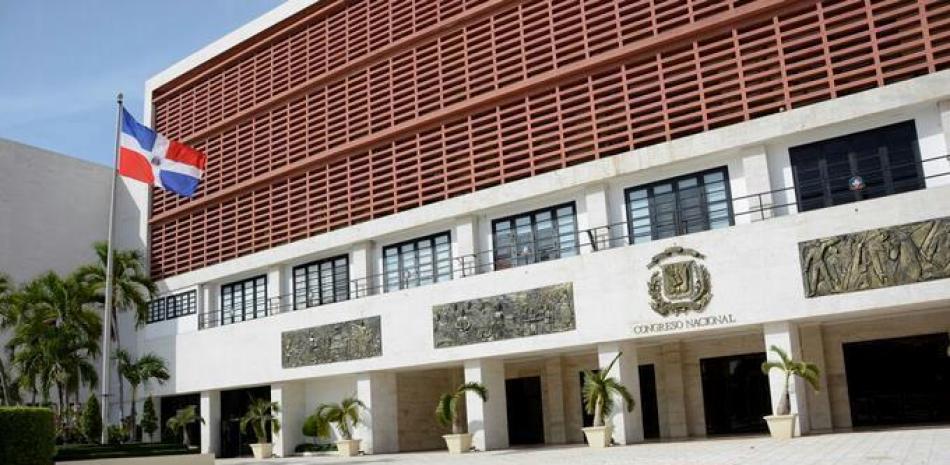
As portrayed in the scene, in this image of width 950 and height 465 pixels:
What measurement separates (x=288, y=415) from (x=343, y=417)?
399 centimetres

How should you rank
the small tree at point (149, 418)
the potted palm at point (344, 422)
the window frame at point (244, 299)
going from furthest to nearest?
the small tree at point (149, 418), the window frame at point (244, 299), the potted palm at point (344, 422)

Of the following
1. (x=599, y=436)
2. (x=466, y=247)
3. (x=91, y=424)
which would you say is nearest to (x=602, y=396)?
(x=599, y=436)

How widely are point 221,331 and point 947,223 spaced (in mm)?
24803

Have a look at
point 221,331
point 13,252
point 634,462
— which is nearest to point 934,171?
point 634,462

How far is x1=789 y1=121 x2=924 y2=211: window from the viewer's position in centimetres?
2098

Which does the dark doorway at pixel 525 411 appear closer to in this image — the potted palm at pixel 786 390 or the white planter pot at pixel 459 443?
the white planter pot at pixel 459 443

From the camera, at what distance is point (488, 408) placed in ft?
85.6

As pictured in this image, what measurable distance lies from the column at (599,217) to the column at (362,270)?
8.51 meters

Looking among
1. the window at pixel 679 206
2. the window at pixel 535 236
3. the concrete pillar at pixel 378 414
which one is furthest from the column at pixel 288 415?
the window at pixel 679 206

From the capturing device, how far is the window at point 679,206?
925 inches

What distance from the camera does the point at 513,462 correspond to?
20.0 meters

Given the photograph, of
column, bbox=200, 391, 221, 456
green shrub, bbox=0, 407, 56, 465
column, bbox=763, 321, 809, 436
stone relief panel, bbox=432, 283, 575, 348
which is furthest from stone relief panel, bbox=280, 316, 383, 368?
column, bbox=763, 321, 809, 436

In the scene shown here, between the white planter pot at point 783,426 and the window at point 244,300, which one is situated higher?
the window at point 244,300

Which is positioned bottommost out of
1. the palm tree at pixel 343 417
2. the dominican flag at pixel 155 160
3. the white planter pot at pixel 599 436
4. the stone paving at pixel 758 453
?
the stone paving at pixel 758 453
